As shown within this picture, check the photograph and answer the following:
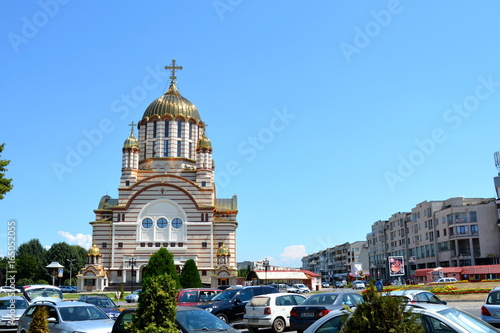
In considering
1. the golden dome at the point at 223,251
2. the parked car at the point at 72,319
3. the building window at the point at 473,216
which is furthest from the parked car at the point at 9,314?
the building window at the point at 473,216

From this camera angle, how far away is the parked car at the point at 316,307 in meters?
14.6

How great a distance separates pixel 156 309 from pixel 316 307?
6.87 m

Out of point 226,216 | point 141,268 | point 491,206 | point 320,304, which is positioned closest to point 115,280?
point 141,268

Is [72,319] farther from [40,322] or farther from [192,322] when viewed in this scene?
[192,322]

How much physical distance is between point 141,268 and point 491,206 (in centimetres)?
4735

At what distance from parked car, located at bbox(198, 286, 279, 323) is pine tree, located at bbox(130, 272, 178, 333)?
353 inches

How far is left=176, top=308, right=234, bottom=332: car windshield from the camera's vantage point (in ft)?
34.5

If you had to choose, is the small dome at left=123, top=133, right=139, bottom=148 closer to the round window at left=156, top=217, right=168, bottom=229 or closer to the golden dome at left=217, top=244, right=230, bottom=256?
the round window at left=156, top=217, right=168, bottom=229

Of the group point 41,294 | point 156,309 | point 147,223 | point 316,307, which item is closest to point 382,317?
point 156,309

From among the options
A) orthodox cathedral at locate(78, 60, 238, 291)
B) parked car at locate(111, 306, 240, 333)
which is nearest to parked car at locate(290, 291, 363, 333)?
parked car at locate(111, 306, 240, 333)

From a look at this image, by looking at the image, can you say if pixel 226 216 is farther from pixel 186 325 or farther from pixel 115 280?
pixel 186 325

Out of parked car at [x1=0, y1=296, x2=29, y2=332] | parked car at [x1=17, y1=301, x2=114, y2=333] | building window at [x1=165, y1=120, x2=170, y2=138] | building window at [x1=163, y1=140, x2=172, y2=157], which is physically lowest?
parked car at [x1=0, y1=296, x2=29, y2=332]

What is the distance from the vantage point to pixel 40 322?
12.5 metres

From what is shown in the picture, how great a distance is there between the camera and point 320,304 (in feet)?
49.9
